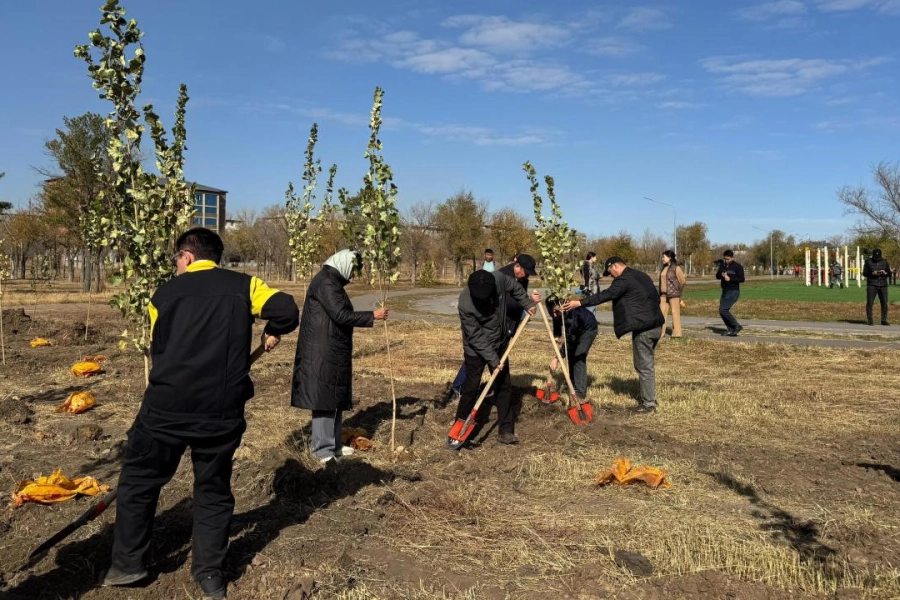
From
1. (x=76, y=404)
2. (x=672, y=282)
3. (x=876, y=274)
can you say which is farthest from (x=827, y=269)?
(x=76, y=404)

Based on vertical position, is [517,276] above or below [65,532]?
above

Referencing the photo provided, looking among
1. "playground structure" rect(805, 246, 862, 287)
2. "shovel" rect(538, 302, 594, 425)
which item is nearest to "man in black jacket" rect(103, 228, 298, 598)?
"shovel" rect(538, 302, 594, 425)

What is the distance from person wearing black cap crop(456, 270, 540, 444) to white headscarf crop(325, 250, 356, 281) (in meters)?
1.15

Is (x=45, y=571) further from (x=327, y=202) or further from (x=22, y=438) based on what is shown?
(x=327, y=202)

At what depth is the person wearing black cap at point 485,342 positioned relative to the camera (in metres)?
6.43

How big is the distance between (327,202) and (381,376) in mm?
6395

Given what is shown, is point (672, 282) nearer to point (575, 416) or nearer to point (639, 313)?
point (639, 313)

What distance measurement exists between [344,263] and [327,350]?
76 cm

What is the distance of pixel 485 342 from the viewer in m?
6.48

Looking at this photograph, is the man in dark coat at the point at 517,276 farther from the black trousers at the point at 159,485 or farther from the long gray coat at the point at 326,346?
the black trousers at the point at 159,485

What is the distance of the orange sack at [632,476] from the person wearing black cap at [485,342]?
1399mm

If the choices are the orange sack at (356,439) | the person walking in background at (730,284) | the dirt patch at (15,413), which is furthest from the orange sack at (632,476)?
the person walking in background at (730,284)

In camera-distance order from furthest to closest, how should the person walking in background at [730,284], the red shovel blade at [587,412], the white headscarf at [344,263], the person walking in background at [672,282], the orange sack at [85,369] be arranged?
the person walking in background at [730,284]
the person walking in background at [672,282]
the orange sack at [85,369]
the red shovel blade at [587,412]
the white headscarf at [344,263]

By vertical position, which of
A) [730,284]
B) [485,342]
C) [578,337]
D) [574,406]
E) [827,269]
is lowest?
[574,406]
